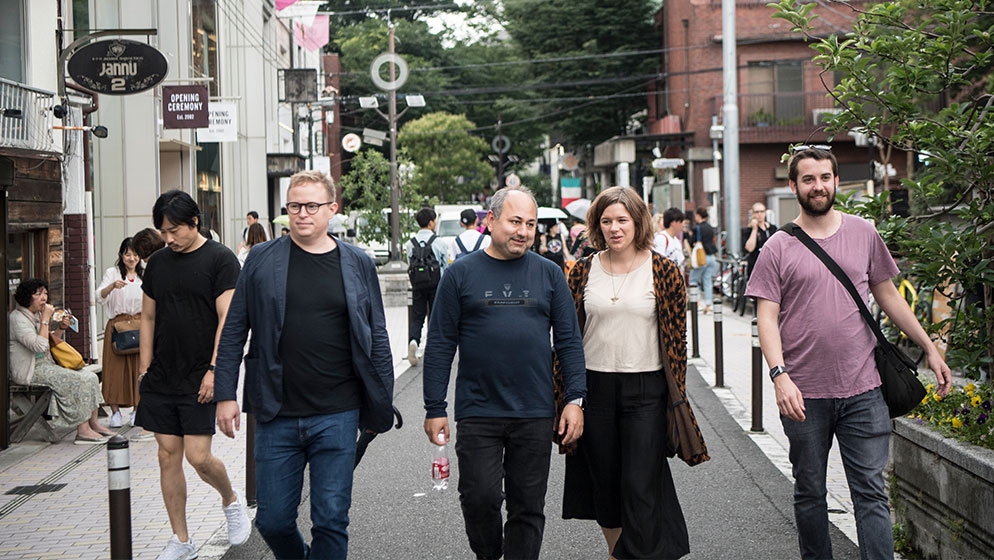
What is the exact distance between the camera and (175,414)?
5930mm

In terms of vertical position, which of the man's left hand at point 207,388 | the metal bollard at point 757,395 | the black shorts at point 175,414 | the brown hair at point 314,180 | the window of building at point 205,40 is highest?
the window of building at point 205,40

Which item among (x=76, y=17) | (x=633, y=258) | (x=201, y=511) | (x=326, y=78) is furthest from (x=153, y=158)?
(x=326, y=78)

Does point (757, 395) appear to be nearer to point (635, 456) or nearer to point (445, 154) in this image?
point (635, 456)

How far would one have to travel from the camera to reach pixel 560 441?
5133 mm

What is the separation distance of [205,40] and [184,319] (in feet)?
67.9

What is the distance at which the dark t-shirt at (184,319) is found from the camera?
591cm

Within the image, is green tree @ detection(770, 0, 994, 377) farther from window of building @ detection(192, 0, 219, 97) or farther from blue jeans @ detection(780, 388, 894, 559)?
window of building @ detection(192, 0, 219, 97)

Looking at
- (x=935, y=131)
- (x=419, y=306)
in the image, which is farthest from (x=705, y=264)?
(x=935, y=131)

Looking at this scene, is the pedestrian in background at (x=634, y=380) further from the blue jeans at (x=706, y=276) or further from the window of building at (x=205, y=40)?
the window of building at (x=205, y=40)

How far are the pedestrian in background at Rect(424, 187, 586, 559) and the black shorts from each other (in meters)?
1.53

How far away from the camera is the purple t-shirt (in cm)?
490

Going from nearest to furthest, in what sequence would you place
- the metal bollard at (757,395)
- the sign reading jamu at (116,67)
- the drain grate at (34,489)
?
1. the drain grate at (34,489)
2. the metal bollard at (757,395)
3. the sign reading jamu at (116,67)

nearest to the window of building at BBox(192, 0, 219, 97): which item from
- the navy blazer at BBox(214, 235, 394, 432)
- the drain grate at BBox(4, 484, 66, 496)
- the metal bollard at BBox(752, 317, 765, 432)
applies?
the drain grate at BBox(4, 484, 66, 496)

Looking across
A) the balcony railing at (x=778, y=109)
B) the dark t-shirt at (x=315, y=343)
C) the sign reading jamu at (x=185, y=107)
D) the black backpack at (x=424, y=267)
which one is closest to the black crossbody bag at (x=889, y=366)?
the dark t-shirt at (x=315, y=343)
